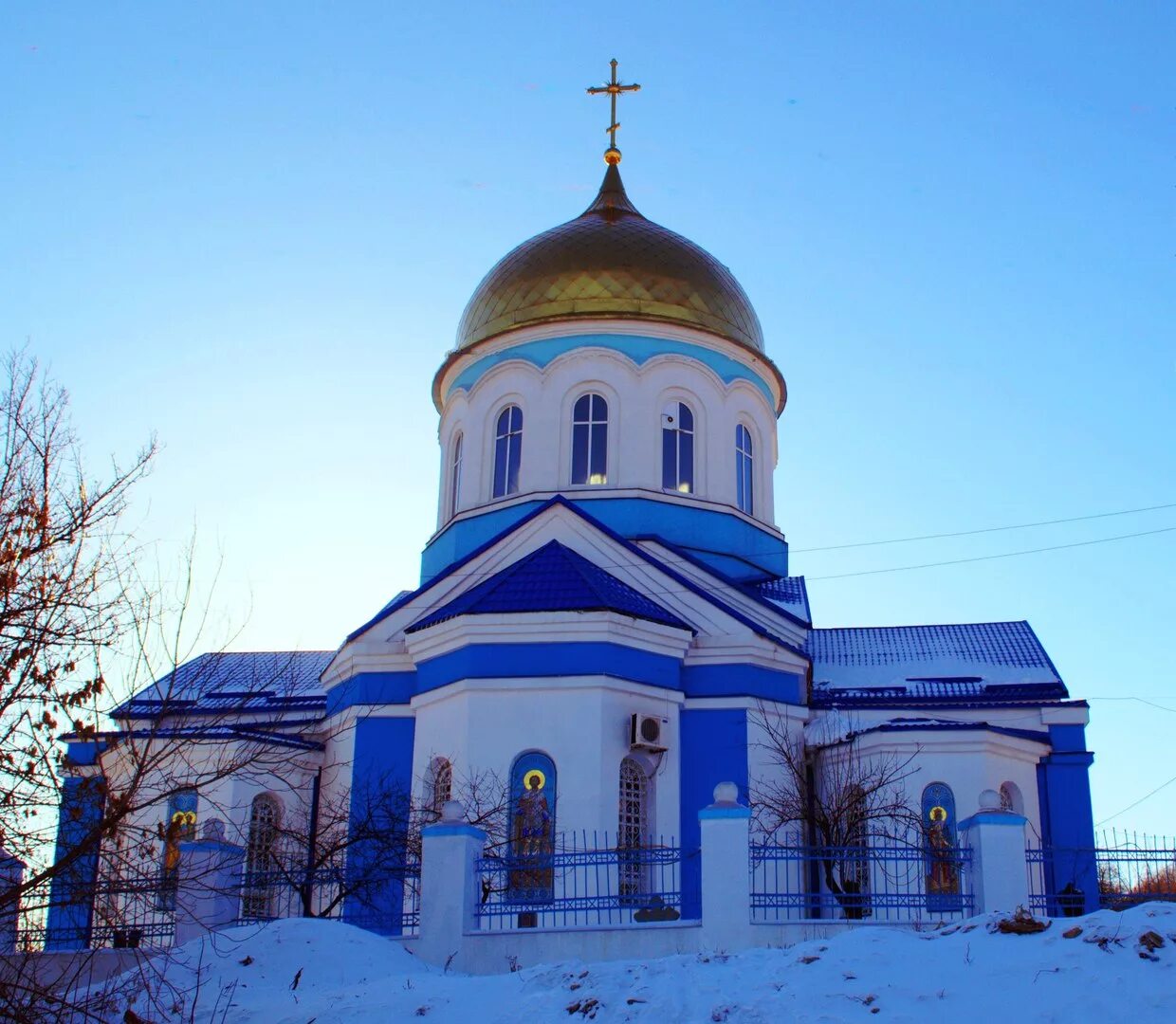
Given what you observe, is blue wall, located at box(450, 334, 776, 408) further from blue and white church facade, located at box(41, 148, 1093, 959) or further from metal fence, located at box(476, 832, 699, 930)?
metal fence, located at box(476, 832, 699, 930)

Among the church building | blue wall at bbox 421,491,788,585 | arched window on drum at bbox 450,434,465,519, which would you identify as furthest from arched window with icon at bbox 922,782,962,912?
arched window on drum at bbox 450,434,465,519

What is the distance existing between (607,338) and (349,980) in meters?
12.2

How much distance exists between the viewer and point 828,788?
650 inches

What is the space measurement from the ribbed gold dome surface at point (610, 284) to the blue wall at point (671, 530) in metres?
2.87

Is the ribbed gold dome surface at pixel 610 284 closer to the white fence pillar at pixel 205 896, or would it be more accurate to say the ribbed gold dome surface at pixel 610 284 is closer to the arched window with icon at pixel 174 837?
the arched window with icon at pixel 174 837

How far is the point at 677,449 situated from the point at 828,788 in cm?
555

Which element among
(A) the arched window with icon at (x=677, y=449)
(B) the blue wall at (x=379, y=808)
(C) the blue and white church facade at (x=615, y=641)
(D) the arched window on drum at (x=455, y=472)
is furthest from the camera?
(D) the arched window on drum at (x=455, y=472)

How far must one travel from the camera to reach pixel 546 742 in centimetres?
1470

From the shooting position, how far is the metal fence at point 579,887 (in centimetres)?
1136

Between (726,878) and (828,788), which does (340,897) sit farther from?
(828,788)

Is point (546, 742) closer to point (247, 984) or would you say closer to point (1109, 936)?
point (247, 984)

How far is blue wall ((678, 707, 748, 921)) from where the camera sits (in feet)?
50.8

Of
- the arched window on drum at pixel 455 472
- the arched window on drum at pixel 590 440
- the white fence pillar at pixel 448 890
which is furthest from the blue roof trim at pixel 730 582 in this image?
the white fence pillar at pixel 448 890

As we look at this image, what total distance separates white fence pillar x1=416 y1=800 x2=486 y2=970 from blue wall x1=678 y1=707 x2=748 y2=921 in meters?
4.50
